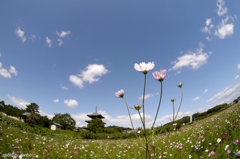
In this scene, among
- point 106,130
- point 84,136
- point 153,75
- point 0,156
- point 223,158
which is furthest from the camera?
point 106,130

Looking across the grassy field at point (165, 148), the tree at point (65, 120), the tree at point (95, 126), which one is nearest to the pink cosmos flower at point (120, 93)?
the grassy field at point (165, 148)

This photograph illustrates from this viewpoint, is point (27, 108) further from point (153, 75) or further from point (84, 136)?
point (153, 75)

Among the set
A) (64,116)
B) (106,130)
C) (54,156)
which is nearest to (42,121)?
(106,130)

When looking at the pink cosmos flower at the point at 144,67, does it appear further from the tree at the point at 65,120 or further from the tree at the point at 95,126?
the tree at the point at 65,120

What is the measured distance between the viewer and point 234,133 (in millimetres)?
3836

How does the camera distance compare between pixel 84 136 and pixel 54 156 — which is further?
pixel 84 136

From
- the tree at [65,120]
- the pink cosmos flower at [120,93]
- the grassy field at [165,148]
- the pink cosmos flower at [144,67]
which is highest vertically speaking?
the tree at [65,120]

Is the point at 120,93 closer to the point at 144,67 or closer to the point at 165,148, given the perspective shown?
the point at 144,67

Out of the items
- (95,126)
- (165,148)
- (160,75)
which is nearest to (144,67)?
(160,75)

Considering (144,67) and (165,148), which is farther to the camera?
(165,148)

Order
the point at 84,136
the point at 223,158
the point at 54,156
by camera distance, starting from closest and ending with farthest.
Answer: the point at 223,158, the point at 54,156, the point at 84,136

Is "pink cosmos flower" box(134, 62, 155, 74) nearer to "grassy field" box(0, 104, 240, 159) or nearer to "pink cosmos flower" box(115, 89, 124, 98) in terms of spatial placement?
"pink cosmos flower" box(115, 89, 124, 98)

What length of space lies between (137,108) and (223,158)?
216 centimetres

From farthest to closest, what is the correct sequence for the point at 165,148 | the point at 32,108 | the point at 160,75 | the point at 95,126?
the point at 32,108 < the point at 95,126 < the point at 165,148 < the point at 160,75
